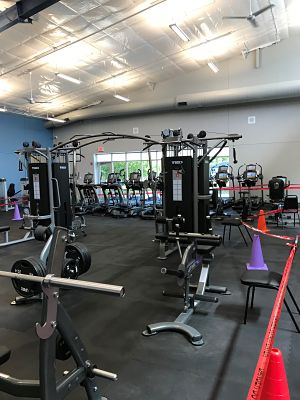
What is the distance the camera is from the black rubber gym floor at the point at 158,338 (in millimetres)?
2125

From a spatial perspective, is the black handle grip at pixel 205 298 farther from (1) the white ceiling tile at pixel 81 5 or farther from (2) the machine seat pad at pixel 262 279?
(1) the white ceiling tile at pixel 81 5

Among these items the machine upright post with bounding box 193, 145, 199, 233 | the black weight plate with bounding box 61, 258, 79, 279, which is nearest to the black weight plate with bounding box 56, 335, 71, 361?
the black weight plate with bounding box 61, 258, 79, 279

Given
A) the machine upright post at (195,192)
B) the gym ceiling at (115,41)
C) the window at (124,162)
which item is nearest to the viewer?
the machine upright post at (195,192)

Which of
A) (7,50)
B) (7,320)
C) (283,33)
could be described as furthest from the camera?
(283,33)

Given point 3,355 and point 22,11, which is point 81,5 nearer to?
point 22,11

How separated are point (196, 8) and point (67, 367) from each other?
24.2 feet

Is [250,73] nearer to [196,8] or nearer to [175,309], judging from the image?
[196,8]

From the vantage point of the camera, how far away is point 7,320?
3193mm

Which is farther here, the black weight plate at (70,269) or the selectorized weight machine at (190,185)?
the selectorized weight machine at (190,185)

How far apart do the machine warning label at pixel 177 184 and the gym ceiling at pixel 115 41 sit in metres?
3.54

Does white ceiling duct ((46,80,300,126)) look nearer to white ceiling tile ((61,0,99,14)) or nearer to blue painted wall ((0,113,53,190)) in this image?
blue painted wall ((0,113,53,190))

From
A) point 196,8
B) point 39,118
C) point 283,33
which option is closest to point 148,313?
point 196,8

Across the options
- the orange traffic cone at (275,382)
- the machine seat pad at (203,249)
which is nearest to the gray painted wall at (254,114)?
the machine seat pad at (203,249)

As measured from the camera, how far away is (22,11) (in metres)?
5.62
